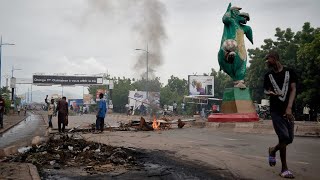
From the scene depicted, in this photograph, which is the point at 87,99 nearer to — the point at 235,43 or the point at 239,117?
the point at 235,43

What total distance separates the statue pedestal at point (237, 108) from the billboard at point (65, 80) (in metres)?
48.5

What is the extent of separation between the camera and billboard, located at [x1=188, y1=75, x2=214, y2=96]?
52062 millimetres

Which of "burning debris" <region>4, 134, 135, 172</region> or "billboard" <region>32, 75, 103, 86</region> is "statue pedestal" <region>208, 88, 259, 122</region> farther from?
"billboard" <region>32, 75, 103, 86</region>

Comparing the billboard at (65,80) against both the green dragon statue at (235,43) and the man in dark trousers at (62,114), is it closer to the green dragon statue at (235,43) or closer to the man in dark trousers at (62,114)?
the green dragon statue at (235,43)

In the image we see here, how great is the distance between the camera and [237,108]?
1900 cm

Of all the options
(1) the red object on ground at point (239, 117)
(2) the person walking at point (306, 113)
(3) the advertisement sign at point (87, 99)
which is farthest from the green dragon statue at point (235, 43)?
(3) the advertisement sign at point (87, 99)

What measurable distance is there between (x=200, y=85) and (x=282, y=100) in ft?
Result: 154

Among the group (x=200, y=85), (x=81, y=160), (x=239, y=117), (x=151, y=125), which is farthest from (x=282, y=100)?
(x=200, y=85)

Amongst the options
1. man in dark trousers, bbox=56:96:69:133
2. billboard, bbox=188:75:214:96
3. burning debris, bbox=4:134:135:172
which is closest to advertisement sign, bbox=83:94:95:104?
billboard, bbox=188:75:214:96

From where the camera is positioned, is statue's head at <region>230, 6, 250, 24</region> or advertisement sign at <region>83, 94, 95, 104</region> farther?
advertisement sign at <region>83, 94, 95, 104</region>

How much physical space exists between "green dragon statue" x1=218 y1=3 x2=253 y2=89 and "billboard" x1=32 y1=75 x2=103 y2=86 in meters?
48.2

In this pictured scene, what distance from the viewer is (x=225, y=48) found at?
19.7m

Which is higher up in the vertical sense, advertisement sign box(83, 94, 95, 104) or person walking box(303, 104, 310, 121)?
advertisement sign box(83, 94, 95, 104)

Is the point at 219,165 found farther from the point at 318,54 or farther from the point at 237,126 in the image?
the point at 318,54
